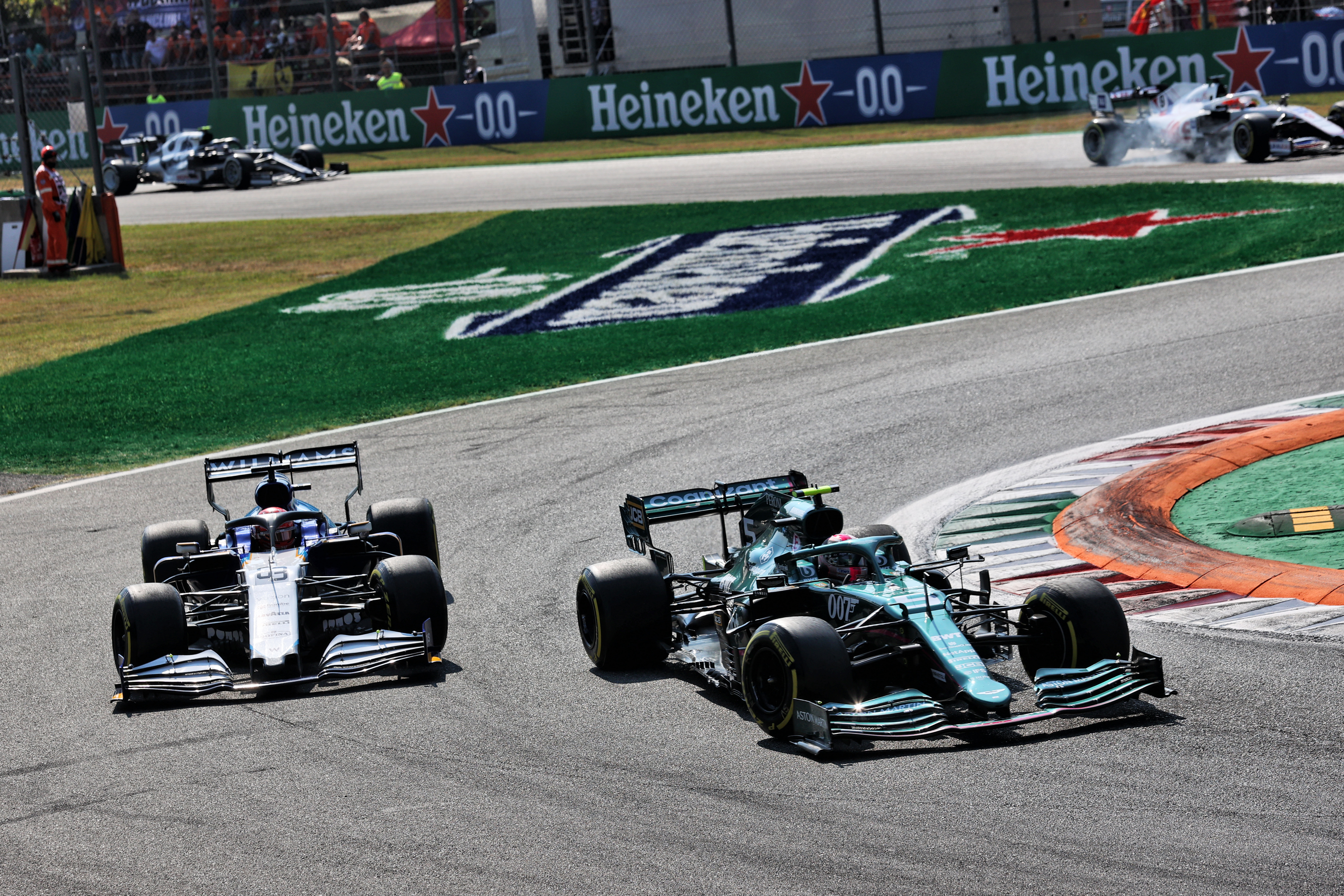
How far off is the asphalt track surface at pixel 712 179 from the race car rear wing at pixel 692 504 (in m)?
18.4

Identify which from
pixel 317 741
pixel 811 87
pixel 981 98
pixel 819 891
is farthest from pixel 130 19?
pixel 819 891

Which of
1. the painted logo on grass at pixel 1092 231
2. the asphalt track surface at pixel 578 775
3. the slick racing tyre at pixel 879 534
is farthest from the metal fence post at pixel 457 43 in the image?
the slick racing tyre at pixel 879 534

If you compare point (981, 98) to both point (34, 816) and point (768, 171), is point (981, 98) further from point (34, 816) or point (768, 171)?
point (34, 816)

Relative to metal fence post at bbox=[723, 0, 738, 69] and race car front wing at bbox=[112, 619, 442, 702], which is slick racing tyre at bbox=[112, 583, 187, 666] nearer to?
race car front wing at bbox=[112, 619, 442, 702]

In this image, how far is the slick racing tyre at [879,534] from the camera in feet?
27.0

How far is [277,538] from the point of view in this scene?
9867mm

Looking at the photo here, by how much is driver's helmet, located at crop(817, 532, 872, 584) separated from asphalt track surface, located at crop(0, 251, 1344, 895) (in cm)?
88

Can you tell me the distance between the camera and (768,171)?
33219 millimetres

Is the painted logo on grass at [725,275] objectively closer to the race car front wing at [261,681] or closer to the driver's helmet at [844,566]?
the race car front wing at [261,681]

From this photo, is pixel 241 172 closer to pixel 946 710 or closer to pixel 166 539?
pixel 166 539

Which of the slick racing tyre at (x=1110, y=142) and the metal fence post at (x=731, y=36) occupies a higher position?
the metal fence post at (x=731, y=36)

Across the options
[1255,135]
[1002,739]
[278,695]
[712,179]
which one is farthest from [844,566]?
[712,179]

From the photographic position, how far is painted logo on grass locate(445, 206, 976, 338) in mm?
22094

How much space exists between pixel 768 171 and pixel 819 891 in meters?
28.6
